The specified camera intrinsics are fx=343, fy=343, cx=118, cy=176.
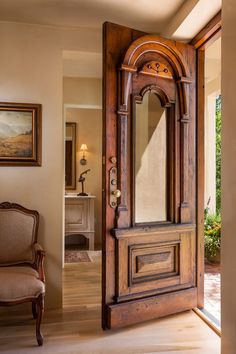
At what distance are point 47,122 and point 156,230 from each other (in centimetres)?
141

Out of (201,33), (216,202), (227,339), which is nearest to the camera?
(227,339)

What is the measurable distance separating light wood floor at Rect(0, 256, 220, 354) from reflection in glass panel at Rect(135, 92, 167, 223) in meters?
0.87

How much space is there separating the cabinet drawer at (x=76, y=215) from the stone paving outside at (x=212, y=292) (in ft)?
7.31

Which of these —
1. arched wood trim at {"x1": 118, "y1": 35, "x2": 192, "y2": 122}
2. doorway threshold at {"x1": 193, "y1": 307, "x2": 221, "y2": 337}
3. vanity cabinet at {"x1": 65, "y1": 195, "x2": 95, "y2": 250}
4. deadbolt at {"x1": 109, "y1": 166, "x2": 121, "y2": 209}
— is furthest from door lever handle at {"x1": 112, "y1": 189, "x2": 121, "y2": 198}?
vanity cabinet at {"x1": 65, "y1": 195, "x2": 95, "y2": 250}

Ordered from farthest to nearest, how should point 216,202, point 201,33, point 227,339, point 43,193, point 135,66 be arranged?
1. point 216,202
2. point 43,193
3. point 201,33
4. point 135,66
5. point 227,339

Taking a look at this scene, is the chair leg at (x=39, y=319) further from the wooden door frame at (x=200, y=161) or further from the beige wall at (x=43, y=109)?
the wooden door frame at (x=200, y=161)

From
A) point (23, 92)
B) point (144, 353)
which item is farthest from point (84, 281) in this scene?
point (23, 92)

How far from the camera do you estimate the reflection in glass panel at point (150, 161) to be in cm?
290

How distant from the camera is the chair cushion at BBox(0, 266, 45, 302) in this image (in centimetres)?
244

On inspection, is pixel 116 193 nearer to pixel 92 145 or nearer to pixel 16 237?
pixel 16 237

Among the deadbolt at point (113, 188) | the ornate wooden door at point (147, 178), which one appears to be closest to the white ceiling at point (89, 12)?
the ornate wooden door at point (147, 178)

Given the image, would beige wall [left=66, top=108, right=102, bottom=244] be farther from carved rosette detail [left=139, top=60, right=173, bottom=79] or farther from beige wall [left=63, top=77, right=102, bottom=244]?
carved rosette detail [left=139, top=60, right=173, bottom=79]

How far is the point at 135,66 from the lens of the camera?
2.78 m

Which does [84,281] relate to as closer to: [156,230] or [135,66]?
[156,230]
